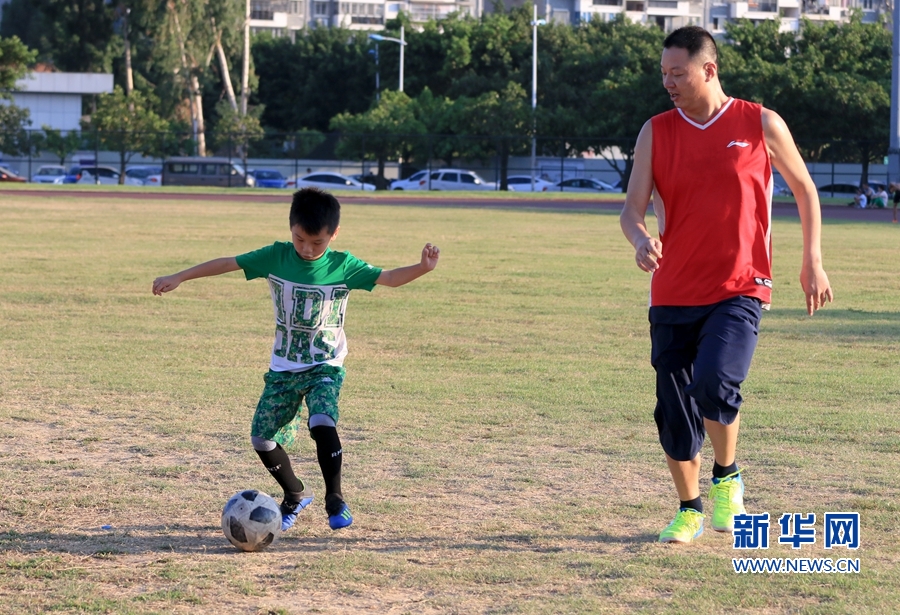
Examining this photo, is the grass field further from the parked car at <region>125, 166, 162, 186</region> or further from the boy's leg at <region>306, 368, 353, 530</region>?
the parked car at <region>125, 166, 162, 186</region>

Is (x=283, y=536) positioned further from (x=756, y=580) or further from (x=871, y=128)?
(x=871, y=128)

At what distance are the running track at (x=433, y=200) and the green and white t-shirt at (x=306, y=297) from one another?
99.6 feet

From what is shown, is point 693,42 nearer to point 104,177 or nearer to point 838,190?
point 838,190

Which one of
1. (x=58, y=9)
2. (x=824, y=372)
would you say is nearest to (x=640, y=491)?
(x=824, y=372)

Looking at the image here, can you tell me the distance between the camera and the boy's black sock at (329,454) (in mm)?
4847

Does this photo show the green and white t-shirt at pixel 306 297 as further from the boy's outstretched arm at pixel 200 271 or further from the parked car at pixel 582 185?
the parked car at pixel 582 185

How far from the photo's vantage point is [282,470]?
502 centimetres

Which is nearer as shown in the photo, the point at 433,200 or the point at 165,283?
the point at 165,283

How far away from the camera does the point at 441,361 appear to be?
9297mm

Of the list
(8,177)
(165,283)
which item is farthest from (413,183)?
(165,283)

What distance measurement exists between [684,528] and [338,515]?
1395mm

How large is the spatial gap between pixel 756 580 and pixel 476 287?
10359 millimetres

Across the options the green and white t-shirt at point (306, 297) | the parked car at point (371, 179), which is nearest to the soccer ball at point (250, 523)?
the green and white t-shirt at point (306, 297)

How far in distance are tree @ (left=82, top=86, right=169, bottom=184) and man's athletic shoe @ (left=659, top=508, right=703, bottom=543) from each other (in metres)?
51.0
